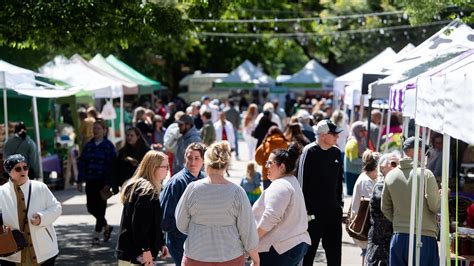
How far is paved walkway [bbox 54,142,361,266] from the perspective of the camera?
12516 millimetres

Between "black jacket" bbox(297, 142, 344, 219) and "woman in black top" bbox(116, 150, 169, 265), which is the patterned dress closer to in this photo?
"black jacket" bbox(297, 142, 344, 219)

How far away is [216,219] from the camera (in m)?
7.21

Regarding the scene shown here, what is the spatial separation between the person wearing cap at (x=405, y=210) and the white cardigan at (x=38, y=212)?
2912mm

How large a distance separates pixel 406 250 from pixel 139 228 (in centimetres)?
235

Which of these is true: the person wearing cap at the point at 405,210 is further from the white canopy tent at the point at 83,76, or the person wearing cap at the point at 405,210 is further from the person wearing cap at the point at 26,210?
the white canopy tent at the point at 83,76

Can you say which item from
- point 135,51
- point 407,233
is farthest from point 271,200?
point 135,51

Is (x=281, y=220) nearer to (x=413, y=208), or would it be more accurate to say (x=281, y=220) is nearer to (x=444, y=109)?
(x=413, y=208)

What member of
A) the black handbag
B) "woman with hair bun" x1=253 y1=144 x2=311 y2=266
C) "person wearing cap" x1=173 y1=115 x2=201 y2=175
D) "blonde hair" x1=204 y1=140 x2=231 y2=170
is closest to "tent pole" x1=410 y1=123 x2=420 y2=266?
"woman with hair bun" x1=253 y1=144 x2=311 y2=266

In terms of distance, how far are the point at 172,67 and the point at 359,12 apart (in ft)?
67.1

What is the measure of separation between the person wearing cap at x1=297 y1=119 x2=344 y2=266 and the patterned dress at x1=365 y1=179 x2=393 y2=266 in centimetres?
69

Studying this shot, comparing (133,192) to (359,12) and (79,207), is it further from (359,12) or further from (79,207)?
(359,12)

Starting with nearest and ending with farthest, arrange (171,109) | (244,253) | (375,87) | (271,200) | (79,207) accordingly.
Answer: (244,253)
(271,200)
(375,87)
(79,207)
(171,109)

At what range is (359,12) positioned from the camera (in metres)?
40.5

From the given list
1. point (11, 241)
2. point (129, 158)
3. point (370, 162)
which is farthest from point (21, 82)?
→ point (11, 241)
